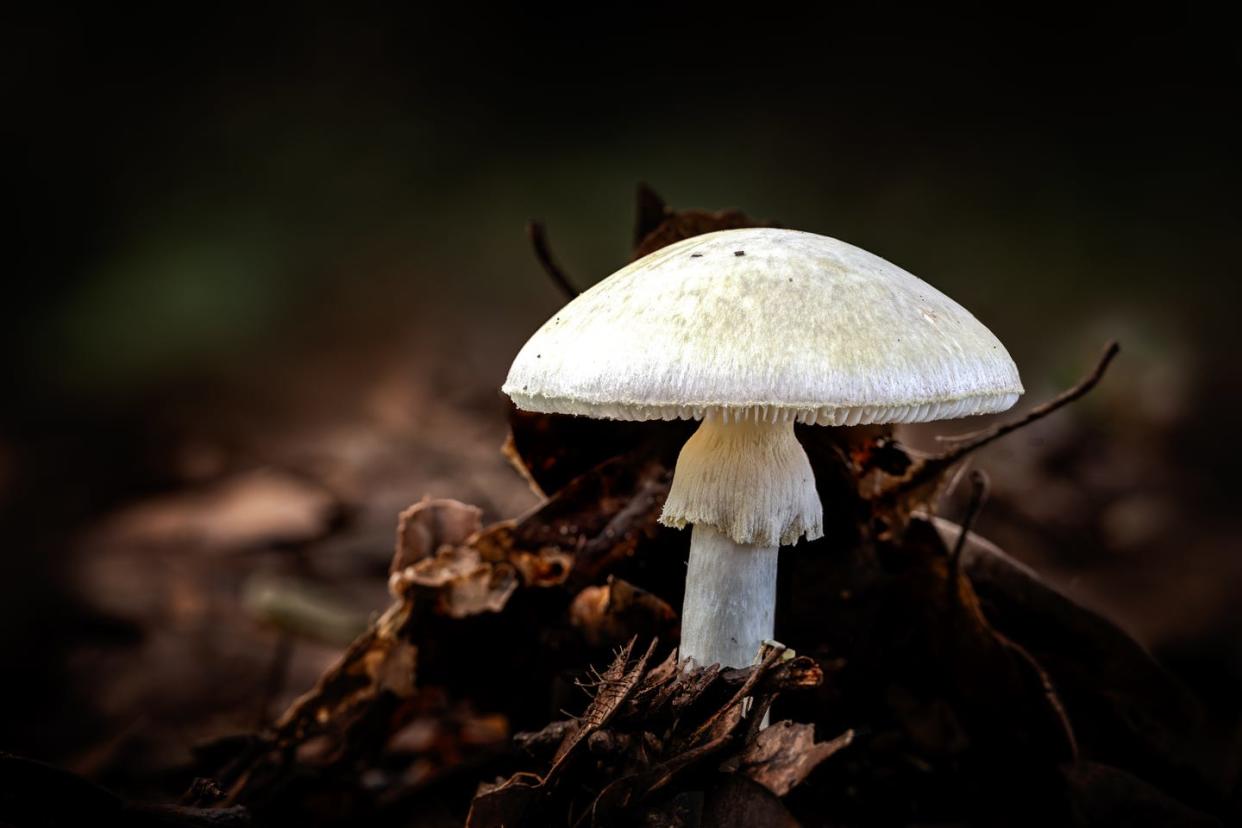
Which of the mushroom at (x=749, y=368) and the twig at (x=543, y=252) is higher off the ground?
the twig at (x=543, y=252)

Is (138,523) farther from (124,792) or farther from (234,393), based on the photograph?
(124,792)

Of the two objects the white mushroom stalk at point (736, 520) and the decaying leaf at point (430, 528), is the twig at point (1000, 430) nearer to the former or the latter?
the white mushroom stalk at point (736, 520)

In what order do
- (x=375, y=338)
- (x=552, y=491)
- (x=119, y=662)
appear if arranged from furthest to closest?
(x=375, y=338) < (x=119, y=662) < (x=552, y=491)

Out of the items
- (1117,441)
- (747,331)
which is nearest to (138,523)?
(747,331)

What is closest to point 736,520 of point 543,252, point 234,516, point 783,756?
point 783,756

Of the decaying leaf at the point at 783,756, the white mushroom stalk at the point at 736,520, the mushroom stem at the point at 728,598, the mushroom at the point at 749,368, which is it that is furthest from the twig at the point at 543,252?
the decaying leaf at the point at 783,756

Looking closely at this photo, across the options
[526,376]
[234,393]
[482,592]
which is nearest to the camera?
[526,376]

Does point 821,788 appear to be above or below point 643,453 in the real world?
below

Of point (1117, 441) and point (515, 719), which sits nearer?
point (515, 719)

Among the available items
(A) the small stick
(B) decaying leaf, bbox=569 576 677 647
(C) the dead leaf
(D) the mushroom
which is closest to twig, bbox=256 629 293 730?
(C) the dead leaf
